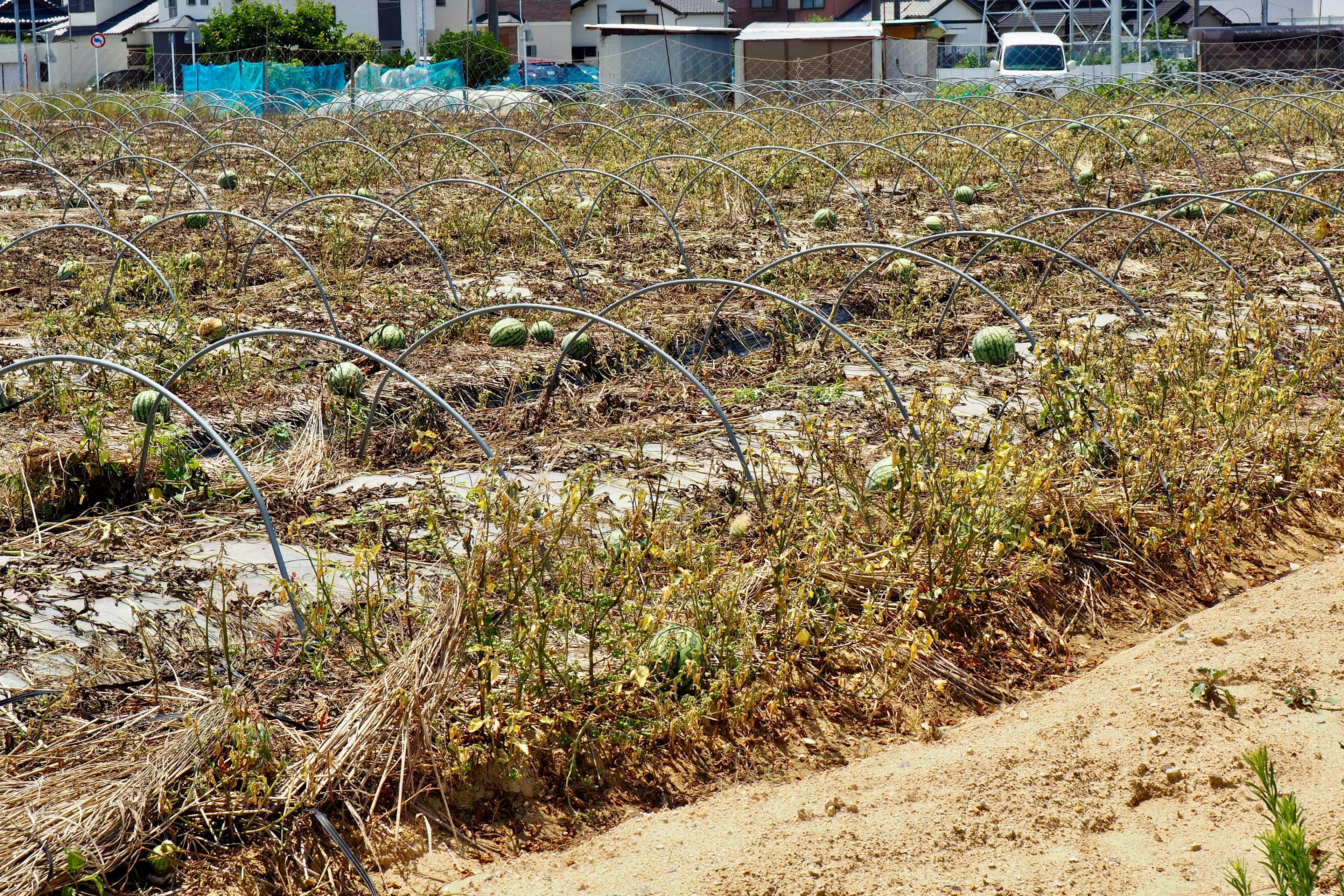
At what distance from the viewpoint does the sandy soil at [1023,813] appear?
3121 millimetres

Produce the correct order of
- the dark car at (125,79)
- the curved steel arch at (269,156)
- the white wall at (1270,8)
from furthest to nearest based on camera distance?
the white wall at (1270,8)
the dark car at (125,79)
the curved steel arch at (269,156)

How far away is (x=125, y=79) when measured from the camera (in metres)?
50.7

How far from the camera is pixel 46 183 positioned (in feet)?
50.8

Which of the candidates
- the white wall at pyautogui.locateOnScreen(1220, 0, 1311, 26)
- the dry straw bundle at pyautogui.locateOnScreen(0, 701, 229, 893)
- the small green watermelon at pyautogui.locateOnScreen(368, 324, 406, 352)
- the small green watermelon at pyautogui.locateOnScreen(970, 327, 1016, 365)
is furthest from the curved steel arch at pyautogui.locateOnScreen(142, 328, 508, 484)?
the white wall at pyautogui.locateOnScreen(1220, 0, 1311, 26)

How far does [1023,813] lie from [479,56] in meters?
35.4

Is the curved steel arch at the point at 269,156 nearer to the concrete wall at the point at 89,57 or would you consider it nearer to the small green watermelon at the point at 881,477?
the small green watermelon at the point at 881,477

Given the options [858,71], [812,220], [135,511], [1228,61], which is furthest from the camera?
[1228,61]

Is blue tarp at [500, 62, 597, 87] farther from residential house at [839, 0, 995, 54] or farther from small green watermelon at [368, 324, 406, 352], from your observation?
small green watermelon at [368, 324, 406, 352]

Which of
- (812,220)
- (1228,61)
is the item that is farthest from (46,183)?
(1228,61)

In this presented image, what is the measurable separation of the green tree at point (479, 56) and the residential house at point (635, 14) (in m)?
27.8

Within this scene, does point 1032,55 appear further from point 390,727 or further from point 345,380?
point 390,727

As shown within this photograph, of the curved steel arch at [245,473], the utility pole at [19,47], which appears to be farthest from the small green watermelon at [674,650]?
the utility pole at [19,47]

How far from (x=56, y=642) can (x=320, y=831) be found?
4.71ft

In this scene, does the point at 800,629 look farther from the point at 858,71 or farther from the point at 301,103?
the point at 858,71
